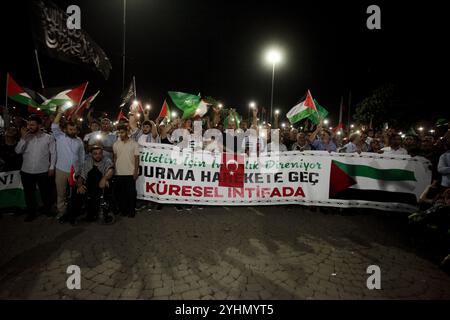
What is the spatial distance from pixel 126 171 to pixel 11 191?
2449 millimetres

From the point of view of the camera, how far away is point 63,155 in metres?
5.98

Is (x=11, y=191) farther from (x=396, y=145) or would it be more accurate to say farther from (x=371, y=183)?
(x=396, y=145)

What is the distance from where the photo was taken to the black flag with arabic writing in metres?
6.51

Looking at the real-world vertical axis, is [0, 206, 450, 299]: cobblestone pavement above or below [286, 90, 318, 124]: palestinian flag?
below

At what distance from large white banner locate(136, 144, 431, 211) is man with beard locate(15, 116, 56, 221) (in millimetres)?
1848

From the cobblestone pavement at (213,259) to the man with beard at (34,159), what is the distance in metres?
0.57

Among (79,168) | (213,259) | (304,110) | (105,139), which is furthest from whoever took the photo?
(304,110)

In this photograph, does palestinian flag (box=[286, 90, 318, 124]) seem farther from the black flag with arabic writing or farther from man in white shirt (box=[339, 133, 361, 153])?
the black flag with arabic writing

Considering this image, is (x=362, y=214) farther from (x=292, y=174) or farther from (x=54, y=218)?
(x=54, y=218)

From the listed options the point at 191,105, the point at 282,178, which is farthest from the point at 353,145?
the point at 191,105

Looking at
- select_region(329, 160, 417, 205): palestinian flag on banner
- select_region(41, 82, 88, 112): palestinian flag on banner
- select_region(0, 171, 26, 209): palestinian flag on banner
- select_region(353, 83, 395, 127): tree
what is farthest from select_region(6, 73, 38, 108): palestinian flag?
select_region(353, 83, 395, 127): tree
